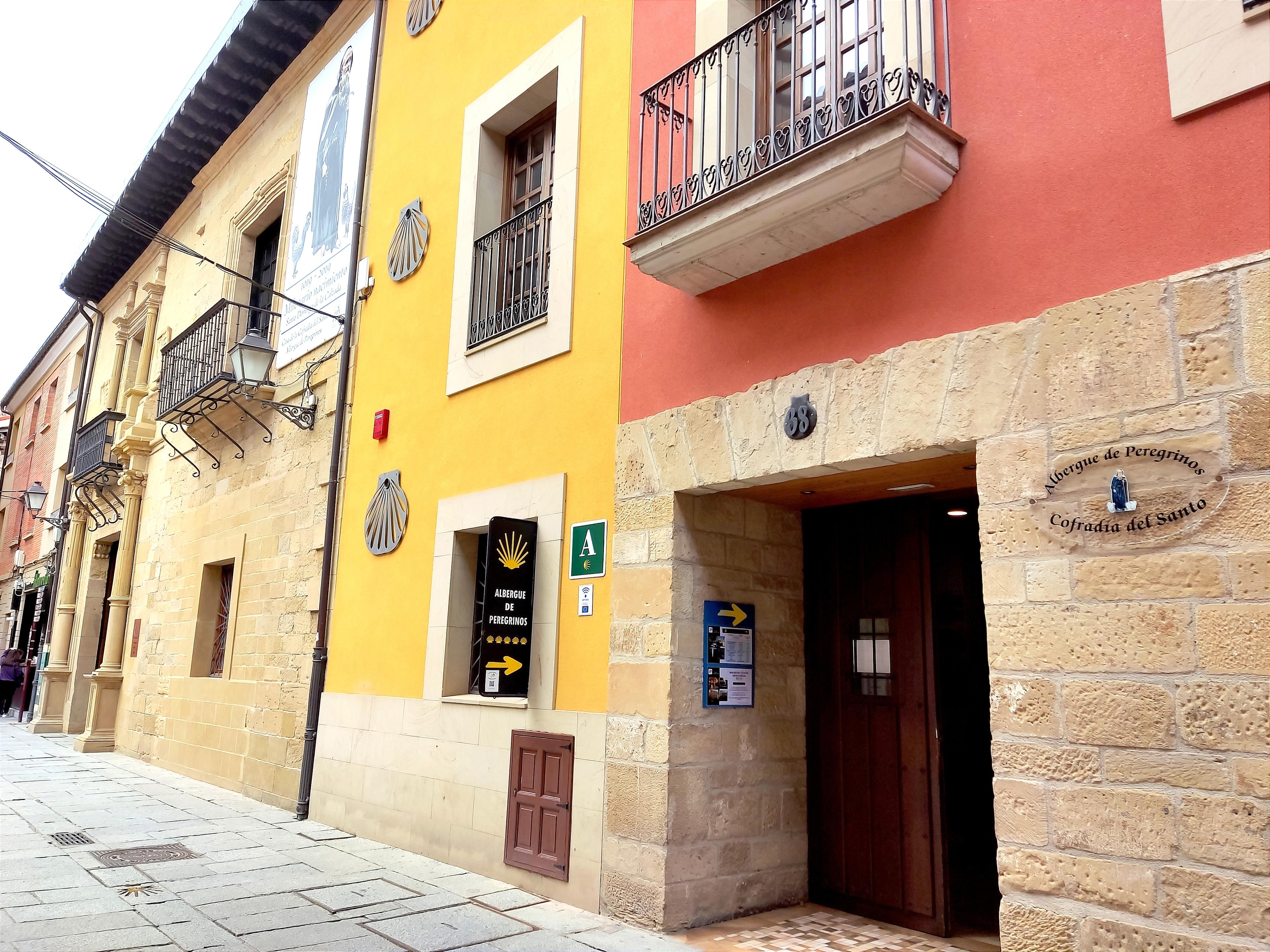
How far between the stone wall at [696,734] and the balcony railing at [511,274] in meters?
2.05

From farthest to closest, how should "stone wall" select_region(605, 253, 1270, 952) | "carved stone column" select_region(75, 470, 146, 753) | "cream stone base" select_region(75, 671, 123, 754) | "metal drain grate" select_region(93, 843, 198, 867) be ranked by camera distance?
"carved stone column" select_region(75, 470, 146, 753), "cream stone base" select_region(75, 671, 123, 754), "metal drain grate" select_region(93, 843, 198, 867), "stone wall" select_region(605, 253, 1270, 952)

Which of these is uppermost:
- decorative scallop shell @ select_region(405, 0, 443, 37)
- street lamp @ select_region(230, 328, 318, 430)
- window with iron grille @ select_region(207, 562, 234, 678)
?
decorative scallop shell @ select_region(405, 0, 443, 37)

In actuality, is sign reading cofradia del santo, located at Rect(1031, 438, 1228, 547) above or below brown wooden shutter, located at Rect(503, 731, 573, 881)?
above

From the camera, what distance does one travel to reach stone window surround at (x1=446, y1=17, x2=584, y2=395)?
648 centimetres

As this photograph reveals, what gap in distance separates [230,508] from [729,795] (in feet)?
25.1

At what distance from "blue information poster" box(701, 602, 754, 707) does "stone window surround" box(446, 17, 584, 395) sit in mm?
2060

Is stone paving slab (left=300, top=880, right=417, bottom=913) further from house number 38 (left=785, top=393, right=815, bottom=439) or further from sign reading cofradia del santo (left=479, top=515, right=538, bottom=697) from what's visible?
house number 38 (left=785, top=393, right=815, bottom=439)

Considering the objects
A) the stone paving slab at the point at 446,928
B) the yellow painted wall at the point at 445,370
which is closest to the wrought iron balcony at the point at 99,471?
the yellow painted wall at the point at 445,370

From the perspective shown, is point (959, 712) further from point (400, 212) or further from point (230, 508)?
point (230, 508)

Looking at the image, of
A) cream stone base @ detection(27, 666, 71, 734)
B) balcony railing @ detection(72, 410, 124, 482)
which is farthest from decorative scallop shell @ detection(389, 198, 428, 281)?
cream stone base @ detection(27, 666, 71, 734)

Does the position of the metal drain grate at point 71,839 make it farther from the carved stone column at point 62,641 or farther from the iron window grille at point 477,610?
the carved stone column at point 62,641

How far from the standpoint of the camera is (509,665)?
5.95m

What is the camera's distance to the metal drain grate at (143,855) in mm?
6336

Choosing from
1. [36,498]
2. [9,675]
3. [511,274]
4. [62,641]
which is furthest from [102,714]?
[511,274]
